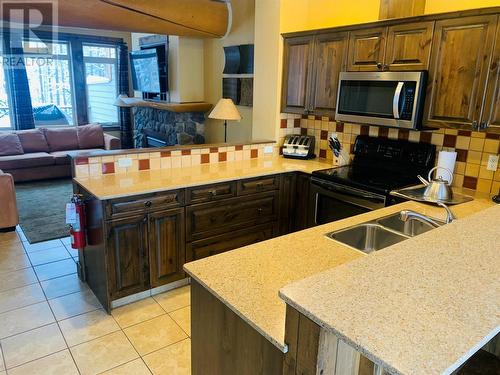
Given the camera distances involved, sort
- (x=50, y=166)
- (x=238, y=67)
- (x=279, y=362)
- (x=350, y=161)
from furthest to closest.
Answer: (x=50, y=166) < (x=238, y=67) < (x=350, y=161) < (x=279, y=362)

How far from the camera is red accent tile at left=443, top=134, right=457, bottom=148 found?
9.61 ft

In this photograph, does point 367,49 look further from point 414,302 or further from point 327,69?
point 414,302

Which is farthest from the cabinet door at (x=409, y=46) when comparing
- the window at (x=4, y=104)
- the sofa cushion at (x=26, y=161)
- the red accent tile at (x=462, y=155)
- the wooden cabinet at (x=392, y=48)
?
the window at (x=4, y=104)

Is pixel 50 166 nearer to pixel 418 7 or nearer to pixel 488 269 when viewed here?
pixel 418 7

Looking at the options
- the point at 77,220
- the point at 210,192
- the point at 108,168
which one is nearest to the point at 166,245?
the point at 210,192

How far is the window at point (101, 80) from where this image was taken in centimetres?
770

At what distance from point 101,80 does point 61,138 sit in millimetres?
1630

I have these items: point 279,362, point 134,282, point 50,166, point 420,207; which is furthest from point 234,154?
point 50,166

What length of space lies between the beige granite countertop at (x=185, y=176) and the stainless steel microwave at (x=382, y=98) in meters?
0.64

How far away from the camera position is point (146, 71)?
247 inches

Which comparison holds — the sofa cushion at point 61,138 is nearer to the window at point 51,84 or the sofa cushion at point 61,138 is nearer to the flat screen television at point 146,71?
the window at point 51,84

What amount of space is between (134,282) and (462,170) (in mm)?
2562

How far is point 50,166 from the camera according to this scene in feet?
20.9

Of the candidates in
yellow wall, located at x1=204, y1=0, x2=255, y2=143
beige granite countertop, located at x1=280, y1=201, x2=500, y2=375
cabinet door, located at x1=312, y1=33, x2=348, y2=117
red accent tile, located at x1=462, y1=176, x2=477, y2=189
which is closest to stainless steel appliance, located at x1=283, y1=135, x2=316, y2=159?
cabinet door, located at x1=312, y1=33, x2=348, y2=117
